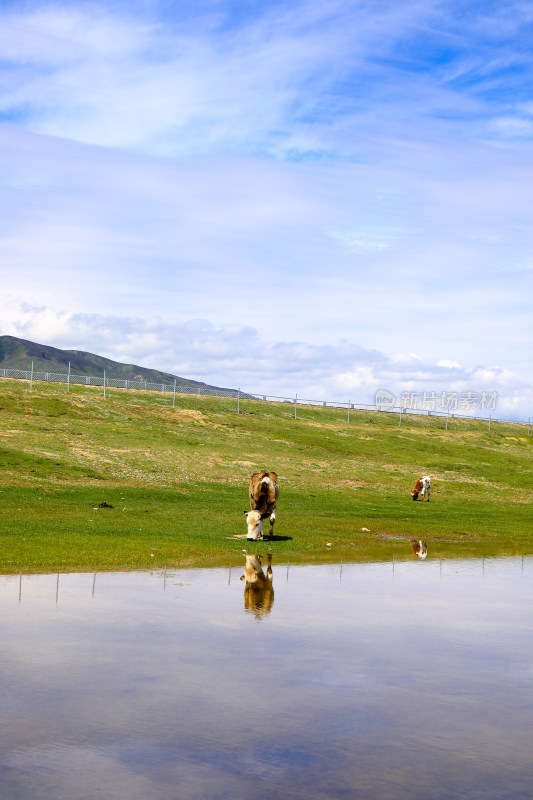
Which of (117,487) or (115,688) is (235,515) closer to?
(117,487)

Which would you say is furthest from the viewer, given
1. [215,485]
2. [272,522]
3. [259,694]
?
[215,485]

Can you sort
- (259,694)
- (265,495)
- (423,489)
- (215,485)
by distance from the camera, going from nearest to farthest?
(259,694) → (265,495) → (215,485) → (423,489)

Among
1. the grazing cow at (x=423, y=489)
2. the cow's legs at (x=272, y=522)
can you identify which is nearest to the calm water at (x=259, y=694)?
the cow's legs at (x=272, y=522)

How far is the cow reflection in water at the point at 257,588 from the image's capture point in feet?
58.3

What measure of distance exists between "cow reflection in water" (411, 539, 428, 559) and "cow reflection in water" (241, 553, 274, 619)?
6.34 metres

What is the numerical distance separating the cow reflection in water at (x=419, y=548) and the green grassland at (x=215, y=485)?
1.31ft

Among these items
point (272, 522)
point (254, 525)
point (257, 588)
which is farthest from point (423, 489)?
point (257, 588)

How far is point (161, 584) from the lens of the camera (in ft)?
66.4

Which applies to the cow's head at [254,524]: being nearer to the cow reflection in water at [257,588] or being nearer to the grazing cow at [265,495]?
the grazing cow at [265,495]

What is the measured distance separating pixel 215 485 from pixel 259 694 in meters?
39.1

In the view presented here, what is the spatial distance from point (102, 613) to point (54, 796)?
8.47m

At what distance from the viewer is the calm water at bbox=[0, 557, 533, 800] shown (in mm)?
8750

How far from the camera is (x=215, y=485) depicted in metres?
50.5

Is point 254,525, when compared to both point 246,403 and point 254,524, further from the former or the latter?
point 246,403
